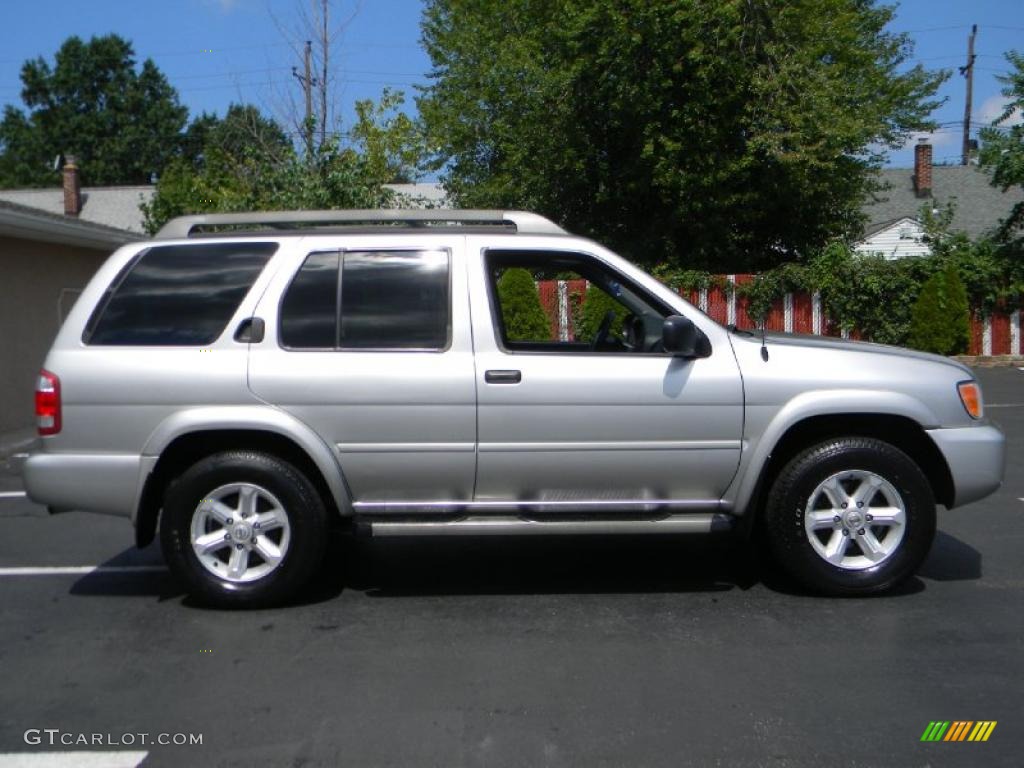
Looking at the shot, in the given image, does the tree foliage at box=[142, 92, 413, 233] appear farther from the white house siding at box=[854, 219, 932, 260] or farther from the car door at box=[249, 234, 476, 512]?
the white house siding at box=[854, 219, 932, 260]

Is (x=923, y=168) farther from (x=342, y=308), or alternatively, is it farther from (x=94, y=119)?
(x=94, y=119)

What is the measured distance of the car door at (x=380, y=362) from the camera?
5.50 m

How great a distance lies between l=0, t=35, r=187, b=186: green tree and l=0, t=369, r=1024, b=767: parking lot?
67.2m

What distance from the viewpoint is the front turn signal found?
573cm

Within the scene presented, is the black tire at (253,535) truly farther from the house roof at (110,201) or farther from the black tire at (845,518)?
the house roof at (110,201)

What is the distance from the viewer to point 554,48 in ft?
80.2

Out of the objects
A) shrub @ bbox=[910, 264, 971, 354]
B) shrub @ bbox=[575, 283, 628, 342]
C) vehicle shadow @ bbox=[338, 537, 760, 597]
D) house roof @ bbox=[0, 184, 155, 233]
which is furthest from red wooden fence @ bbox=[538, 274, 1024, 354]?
house roof @ bbox=[0, 184, 155, 233]

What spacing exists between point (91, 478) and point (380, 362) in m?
1.61

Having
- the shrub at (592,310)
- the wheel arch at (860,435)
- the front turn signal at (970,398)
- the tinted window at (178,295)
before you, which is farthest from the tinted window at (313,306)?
the shrub at (592,310)

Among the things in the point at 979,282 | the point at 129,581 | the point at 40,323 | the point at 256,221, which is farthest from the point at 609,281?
the point at 979,282

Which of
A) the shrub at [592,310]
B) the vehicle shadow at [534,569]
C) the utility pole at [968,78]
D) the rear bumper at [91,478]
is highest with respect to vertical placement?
the utility pole at [968,78]

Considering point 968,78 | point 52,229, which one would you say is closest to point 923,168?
point 968,78

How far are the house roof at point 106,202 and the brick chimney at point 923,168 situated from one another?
30.9 meters

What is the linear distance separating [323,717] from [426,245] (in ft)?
8.52
